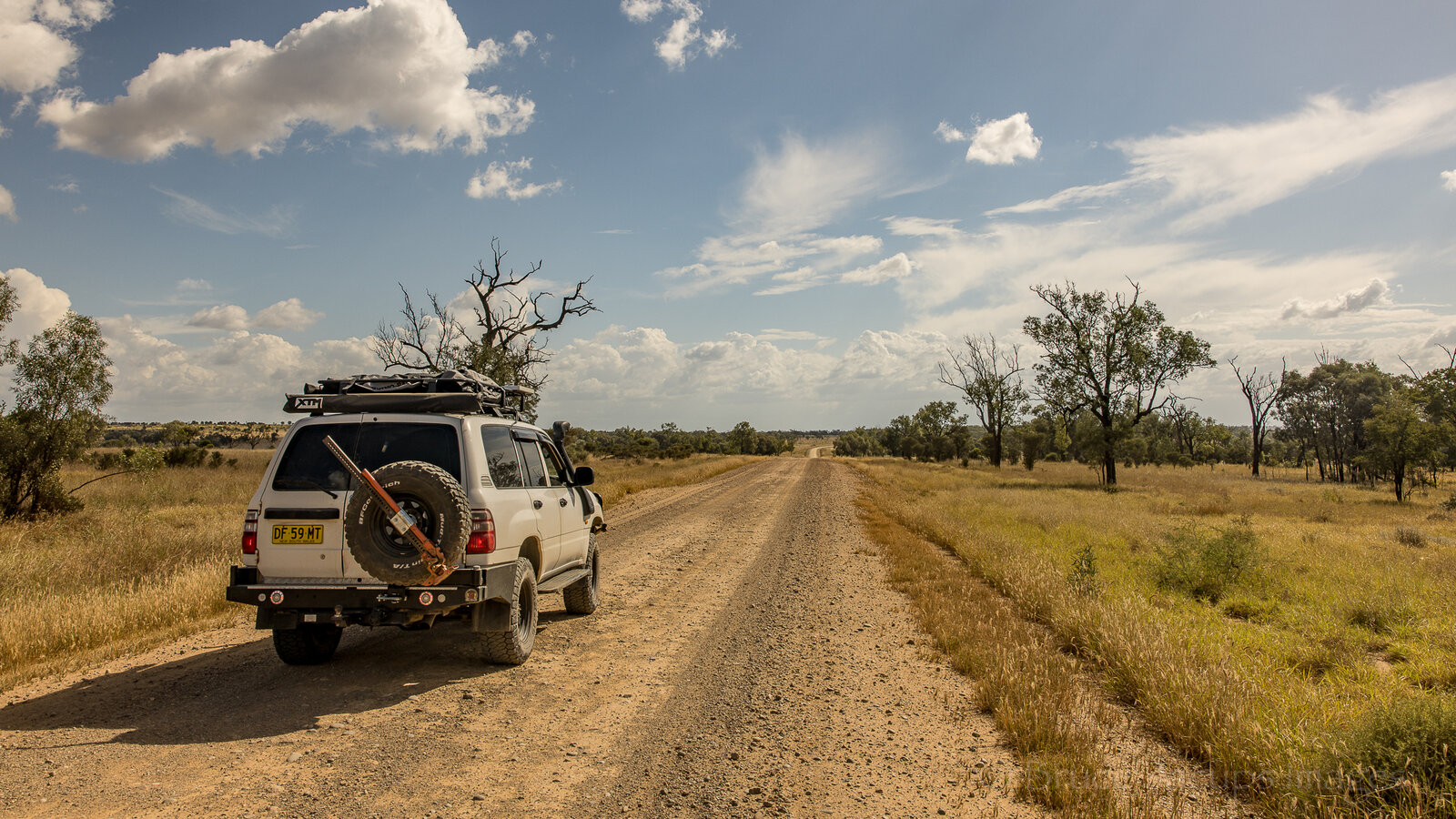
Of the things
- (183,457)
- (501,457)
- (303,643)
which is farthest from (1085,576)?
(183,457)

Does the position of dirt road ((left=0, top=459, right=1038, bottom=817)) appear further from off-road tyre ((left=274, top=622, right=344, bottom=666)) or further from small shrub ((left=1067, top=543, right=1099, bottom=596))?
small shrub ((left=1067, top=543, right=1099, bottom=596))

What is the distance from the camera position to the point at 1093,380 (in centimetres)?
3569

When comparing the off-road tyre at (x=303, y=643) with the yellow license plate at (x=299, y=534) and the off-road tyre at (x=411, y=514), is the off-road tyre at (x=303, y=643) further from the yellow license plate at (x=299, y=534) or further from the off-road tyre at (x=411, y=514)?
the off-road tyre at (x=411, y=514)

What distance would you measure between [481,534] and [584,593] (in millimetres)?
2981

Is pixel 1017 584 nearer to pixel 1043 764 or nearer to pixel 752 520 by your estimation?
pixel 1043 764

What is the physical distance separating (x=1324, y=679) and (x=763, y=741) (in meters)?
5.31

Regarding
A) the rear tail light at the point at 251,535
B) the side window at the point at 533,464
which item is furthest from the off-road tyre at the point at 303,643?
the side window at the point at 533,464

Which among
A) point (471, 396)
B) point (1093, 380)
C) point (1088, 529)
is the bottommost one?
point (1088, 529)

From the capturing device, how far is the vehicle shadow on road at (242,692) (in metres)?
4.52

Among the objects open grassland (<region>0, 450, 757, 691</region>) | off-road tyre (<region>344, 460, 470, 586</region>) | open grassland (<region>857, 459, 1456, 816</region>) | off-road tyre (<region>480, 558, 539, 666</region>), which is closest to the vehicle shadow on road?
off-road tyre (<region>480, 558, 539, 666</region>)

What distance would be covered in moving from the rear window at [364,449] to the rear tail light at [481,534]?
0.36 meters

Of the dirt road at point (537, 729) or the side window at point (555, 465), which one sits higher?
the side window at point (555, 465)

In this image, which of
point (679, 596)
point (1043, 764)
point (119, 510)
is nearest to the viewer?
point (1043, 764)

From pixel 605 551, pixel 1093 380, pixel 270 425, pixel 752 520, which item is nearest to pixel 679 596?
pixel 605 551
